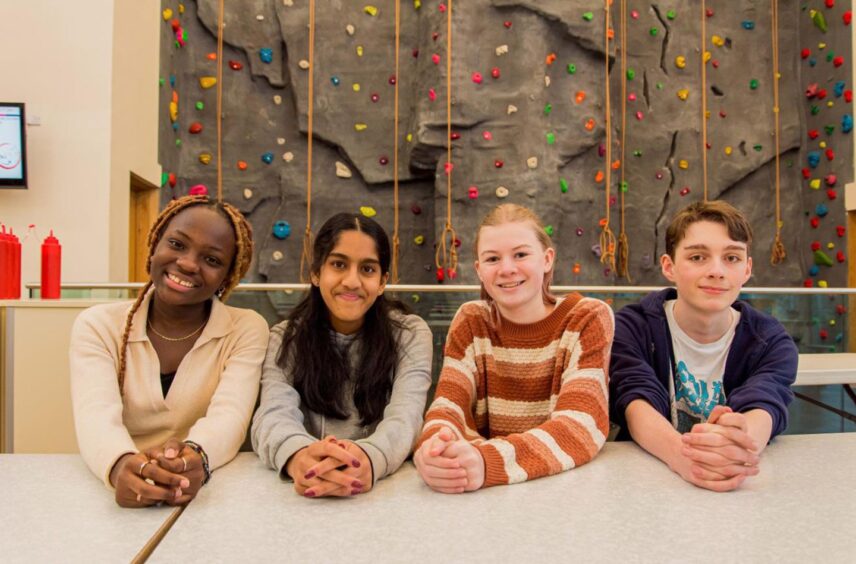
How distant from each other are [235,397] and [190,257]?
33 cm

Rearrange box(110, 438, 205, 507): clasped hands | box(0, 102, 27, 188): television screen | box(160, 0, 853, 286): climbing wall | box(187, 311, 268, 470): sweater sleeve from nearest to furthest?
box(110, 438, 205, 507): clasped hands, box(187, 311, 268, 470): sweater sleeve, box(0, 102, 27, 188): television screen, box(160, 0, 853, 286): climbing wall

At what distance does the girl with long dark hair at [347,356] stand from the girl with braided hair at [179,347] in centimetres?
7

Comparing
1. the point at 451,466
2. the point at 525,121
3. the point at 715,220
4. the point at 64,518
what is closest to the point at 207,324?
the point at 64,518

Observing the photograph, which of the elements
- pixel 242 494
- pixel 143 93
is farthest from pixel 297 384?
pixel 143 93

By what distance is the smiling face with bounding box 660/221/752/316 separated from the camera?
1322 millimetres

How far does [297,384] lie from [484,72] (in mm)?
4108

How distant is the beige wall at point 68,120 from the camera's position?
366cm

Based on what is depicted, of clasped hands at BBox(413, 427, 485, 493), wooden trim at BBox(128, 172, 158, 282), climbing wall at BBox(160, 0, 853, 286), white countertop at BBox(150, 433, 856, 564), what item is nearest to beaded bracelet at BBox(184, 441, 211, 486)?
white countertop at BBox(150, 433, 856, 564)

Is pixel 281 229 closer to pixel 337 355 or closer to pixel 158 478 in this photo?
pixel 337 355

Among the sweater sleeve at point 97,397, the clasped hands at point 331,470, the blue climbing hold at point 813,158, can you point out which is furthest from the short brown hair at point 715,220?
the blue climbing hold at point 813,158

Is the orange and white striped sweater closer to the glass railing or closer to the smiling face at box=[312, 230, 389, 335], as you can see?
the smiling face at box=[312, 230, 389, 335]

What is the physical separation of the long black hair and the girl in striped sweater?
6.6 inches

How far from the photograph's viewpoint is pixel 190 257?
1.33 metres

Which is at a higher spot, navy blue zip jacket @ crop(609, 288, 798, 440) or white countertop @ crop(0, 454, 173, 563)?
navy blue zip jacket @ crop(609, 288, 798, 440)
